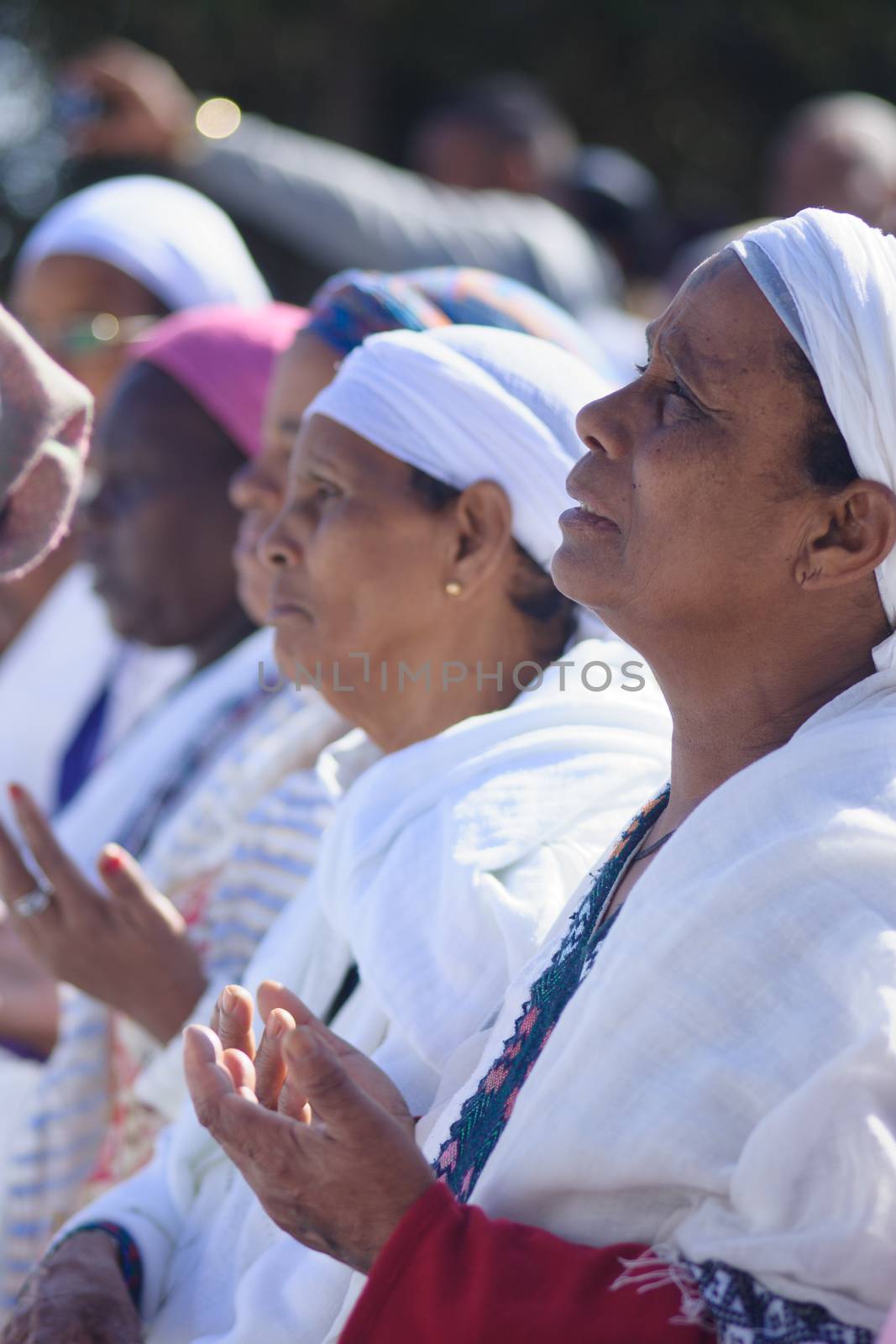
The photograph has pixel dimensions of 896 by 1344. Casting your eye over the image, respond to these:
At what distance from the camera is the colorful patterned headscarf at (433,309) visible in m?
3.21

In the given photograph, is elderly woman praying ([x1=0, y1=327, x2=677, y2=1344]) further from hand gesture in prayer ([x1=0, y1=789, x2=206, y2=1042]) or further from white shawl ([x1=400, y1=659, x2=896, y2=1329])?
white shawl ([x1=400, y1=659, x2=896, y2=1329])

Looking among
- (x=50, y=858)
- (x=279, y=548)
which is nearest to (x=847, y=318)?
(x=279, y=548)

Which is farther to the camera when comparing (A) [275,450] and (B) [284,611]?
(A) [275,450]

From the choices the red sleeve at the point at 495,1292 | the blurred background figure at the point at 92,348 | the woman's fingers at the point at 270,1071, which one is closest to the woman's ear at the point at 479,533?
the woman's fingers at the point at 270,1071

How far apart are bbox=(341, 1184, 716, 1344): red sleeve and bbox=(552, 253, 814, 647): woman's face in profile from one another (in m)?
0.73

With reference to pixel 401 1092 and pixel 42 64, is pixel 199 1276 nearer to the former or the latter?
pixel 401 1092

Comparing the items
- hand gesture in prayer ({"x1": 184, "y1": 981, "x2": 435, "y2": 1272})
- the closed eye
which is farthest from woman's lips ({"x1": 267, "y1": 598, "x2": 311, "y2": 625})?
hand gesture in prayer ({"x1": 184, "y1": 981, "x2": 435, "y2": 1272})

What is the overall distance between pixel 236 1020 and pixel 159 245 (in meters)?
3.77

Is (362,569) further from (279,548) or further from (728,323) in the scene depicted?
(728,323)

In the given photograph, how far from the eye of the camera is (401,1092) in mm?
2348

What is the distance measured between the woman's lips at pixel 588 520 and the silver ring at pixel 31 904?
62.1 inches

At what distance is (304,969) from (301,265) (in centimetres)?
758

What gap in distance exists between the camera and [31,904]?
3.27 m

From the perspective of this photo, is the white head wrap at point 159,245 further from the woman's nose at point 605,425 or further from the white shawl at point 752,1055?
the white shawl at point 752,1055
